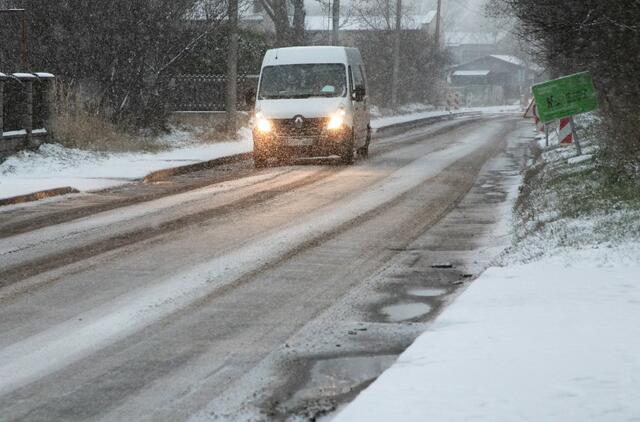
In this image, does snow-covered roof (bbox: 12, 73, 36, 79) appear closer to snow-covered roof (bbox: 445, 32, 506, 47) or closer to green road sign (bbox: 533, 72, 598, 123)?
green road sign (bbox: 533, 72, 598, 123)

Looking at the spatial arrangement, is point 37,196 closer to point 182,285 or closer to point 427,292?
point 182,285

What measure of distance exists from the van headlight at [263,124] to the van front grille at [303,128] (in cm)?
18

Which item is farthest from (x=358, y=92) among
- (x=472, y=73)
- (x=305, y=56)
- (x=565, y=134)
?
(x=472, y=73)

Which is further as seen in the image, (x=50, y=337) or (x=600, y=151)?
(x=600, y=151)

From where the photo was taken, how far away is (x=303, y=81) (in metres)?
24.2

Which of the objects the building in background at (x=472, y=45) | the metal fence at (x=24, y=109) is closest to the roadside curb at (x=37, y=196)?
the metal fence at (x=24, y=109)

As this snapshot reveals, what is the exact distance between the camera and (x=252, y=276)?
392 inches

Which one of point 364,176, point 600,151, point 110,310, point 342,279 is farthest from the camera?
point 364,176

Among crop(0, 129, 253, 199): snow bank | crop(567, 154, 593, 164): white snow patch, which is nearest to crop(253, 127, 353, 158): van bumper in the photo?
crop(0, 129, 253, 199): snow bank

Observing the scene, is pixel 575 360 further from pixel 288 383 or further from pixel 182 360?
pixel 182 360

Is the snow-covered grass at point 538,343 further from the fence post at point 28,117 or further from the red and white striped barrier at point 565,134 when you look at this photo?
the fence post at point 28,117

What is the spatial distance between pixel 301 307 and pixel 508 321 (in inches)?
71.9

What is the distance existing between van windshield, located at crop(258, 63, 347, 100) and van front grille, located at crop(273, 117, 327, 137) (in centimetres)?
71

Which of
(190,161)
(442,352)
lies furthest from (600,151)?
(442,352)
